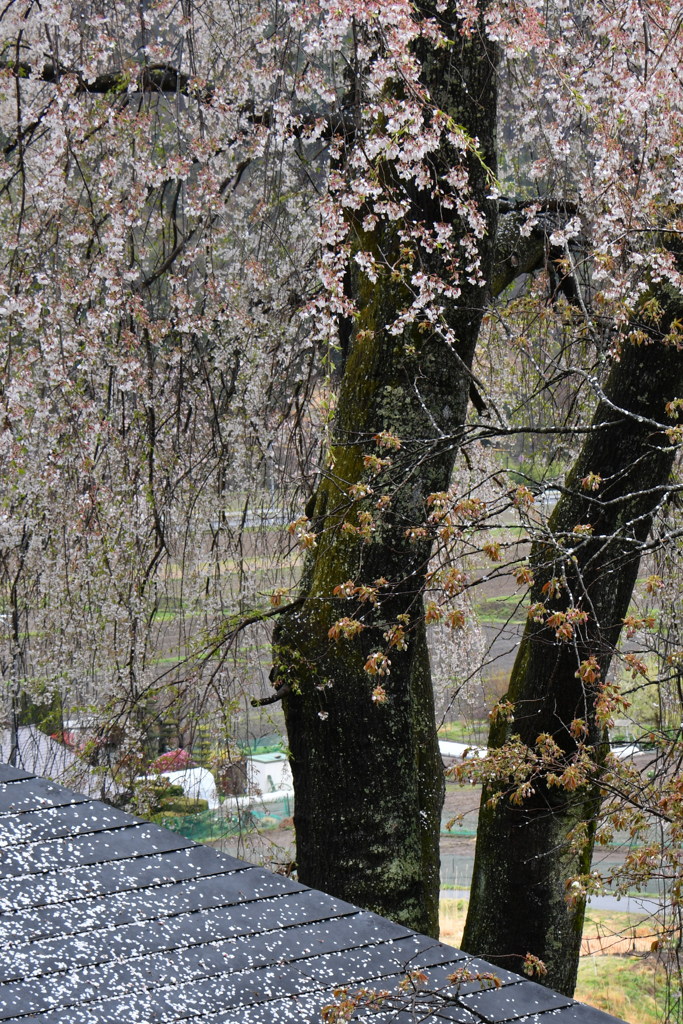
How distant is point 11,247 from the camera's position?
16.0 ft

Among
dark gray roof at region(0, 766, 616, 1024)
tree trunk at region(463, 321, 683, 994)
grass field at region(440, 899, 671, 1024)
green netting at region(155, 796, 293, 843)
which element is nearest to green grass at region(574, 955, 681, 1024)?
grass field at region(440, 899, 671, 1024)

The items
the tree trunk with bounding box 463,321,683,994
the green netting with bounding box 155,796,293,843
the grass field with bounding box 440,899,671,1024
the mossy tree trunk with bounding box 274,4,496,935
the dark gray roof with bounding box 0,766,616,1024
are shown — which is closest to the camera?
the dark gray roof with bounding box 0,766,616,1024

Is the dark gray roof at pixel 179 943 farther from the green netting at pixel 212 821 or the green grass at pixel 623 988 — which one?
the green grass at pixel 623 988

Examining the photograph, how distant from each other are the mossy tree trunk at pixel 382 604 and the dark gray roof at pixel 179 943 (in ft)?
6.33

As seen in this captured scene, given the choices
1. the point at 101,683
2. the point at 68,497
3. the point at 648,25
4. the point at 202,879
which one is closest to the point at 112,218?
the point at 68,497

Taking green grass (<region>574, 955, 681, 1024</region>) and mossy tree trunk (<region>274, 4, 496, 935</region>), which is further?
green grass (<region>574, 955, 681, 1024</region>)

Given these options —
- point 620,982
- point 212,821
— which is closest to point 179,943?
point 212,821

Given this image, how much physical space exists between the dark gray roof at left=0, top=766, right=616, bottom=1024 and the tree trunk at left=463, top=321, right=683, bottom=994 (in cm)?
273

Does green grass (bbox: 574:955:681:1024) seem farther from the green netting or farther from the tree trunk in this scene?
the tree trunk

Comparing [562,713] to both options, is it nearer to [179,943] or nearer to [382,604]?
[382,604]

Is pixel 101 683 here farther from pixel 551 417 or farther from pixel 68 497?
pixel 551 417

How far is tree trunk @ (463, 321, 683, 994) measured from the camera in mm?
5289

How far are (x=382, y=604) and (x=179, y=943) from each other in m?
2.55

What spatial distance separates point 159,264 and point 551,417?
3.41 metres
